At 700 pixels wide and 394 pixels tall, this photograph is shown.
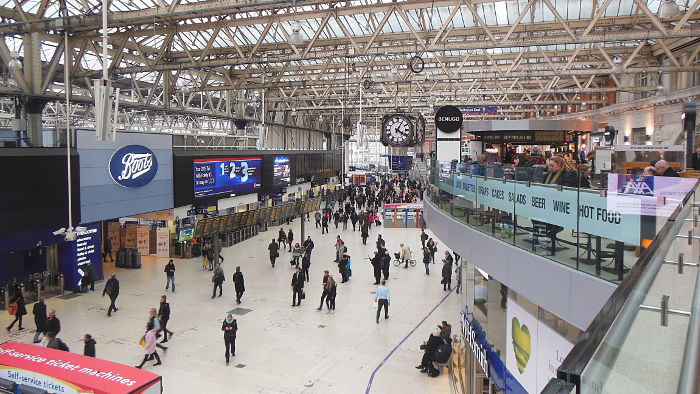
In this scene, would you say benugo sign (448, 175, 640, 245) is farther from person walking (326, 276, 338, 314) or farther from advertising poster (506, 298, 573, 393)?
person walking (326, 276, 338, 314)

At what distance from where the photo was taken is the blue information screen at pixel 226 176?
822 inches

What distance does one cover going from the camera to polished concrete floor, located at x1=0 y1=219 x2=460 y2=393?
405 inches

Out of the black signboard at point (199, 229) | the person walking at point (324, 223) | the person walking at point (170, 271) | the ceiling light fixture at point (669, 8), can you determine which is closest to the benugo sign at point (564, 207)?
the ceiling light fixture at point (669, 8)

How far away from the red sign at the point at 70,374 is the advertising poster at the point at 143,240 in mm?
14428

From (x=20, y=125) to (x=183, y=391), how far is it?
12.0m

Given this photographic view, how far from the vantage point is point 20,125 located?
16812 millimetres

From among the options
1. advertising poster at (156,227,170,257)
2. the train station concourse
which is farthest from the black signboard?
advertising poster at (156,227,170,257)

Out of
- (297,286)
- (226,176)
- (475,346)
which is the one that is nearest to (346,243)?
(226,176)

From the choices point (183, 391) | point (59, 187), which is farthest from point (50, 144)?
point (183, 391)

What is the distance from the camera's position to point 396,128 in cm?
Result: 1788

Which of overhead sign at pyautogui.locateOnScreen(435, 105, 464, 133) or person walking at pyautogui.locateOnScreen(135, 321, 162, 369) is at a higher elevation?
overhead sign at pyautogui.locateOnScreen(435, 105, 464, 133)

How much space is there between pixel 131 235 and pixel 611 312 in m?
22.7

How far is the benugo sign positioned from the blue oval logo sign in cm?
1212

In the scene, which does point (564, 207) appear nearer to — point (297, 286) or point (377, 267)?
point (297, 286)
